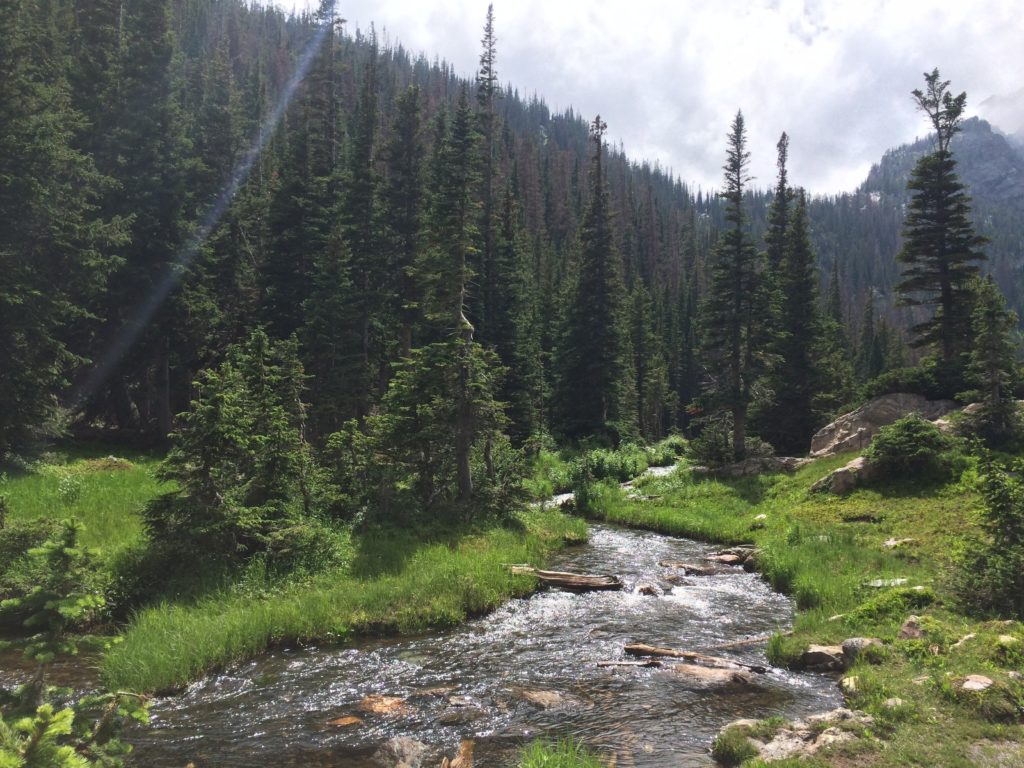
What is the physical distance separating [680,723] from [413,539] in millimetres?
11013

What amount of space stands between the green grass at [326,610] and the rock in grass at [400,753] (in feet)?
14.4

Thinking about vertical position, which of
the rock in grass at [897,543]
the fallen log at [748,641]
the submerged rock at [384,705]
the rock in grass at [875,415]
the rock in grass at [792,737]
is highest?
the rock in grass at [875,415]

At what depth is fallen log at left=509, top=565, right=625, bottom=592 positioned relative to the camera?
1597cm

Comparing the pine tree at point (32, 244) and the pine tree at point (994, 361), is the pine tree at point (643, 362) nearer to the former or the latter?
the pine tree at point (994, 361)

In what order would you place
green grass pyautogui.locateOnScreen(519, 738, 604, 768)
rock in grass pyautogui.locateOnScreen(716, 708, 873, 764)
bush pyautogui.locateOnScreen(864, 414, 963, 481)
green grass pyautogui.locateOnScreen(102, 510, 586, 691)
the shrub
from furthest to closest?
bush pyautogui.locateOnScreen(864, 414, 963, 481), green grass pyautogui.locateOnScreen(102, 510, 586, 691), the shrub, rock in grass pyautogui.locateOnScreen(716, 708, 873, 764), green grass pyautogui.locateOnScreen(519, 738, 604, 768)

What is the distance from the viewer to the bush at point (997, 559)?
1080cm

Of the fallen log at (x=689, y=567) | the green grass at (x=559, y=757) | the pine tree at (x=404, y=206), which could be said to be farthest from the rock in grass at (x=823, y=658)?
the pine tree at (x=404, y=206)

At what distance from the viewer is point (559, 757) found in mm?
7297

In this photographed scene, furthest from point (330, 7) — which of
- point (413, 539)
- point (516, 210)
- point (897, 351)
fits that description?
point (897, 351)

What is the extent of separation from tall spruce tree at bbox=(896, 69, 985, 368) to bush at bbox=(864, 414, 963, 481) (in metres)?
12.1

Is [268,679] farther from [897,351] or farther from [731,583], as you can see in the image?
[897,351]

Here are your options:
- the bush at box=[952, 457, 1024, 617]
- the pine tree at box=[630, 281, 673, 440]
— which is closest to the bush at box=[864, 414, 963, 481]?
the bush at box=[952, 457, 1024, 617]

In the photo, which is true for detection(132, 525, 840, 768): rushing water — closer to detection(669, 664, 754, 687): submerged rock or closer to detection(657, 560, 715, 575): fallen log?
detection(669, 664, 754, 687): submerged rock

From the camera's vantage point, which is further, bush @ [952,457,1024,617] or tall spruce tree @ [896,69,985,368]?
tall spruce tree @ [896,69,985,368]
